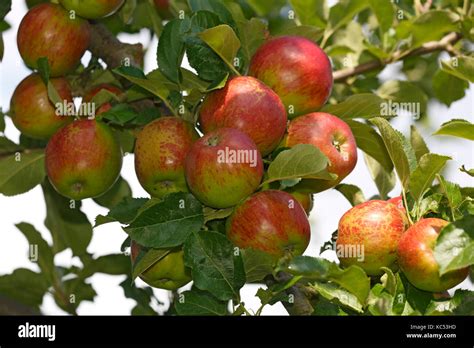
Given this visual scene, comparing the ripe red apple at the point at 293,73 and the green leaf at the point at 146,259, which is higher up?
the ripe red apple at the point at 293,73

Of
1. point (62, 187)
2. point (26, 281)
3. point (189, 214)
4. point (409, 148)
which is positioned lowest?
point (26, 281)

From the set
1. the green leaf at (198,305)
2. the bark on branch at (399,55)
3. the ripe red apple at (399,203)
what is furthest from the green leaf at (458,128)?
the bark on branch at (399,55)

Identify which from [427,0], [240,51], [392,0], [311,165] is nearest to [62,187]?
[240,51]

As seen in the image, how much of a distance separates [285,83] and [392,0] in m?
0.96

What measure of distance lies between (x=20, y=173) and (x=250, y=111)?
0.95 meters

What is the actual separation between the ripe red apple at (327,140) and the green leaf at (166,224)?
0.34 metres

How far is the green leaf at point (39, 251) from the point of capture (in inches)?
119

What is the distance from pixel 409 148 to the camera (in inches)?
80.8

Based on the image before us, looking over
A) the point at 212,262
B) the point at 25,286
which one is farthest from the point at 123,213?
the point at 25,286

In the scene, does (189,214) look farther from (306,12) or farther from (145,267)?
(306,12)

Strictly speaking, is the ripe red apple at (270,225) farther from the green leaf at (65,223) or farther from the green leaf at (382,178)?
the green leaf at (65,223)

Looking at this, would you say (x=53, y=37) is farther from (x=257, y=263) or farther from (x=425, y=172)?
(x=425, y=172)

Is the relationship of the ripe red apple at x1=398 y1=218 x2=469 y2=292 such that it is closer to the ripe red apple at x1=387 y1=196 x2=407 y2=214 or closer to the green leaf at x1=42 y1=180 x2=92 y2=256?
the ripe red apple at x1=387 y1=196 x2=407 y2=214

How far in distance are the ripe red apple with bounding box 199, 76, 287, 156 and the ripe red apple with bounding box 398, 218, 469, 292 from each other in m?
0.42
